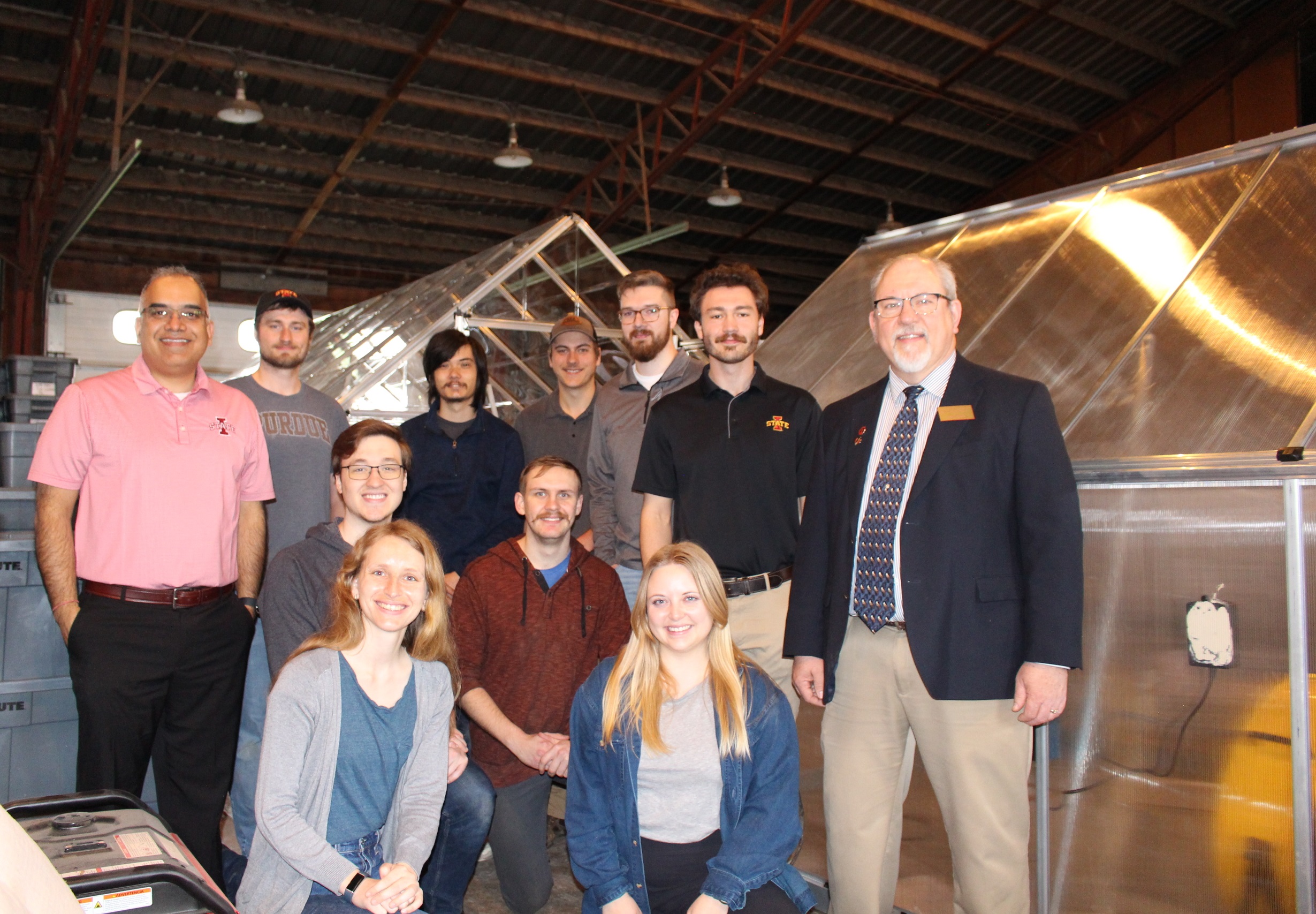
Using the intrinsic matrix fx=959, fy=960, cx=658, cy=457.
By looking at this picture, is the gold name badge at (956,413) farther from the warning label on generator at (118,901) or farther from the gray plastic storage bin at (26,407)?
the gray plastic storage bin at (26,407)

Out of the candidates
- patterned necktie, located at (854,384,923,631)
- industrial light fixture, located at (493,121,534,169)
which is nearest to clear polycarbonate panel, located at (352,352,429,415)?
patterned necktie, located at (854,384,923,631)

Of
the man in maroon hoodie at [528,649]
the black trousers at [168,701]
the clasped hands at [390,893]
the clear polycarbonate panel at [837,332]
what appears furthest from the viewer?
the clear polycarbonate panel at [837,332]

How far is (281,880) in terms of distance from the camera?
2.34 m

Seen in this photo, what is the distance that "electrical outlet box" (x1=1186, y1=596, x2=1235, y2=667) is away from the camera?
2.66 meters

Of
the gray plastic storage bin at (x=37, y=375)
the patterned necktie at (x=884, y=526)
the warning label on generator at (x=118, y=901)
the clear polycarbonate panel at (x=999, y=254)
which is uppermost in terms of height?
the clear polycarbonate panel at (x=999, y=254)

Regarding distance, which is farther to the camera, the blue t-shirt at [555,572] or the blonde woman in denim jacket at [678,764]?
the blue t-shirt at [555,572]

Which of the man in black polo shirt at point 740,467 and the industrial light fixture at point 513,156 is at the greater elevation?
the industrial light fixture at point 513,156

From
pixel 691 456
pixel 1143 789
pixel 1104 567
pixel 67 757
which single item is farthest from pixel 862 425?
pixel 67 757

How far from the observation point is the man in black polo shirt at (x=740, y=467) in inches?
124

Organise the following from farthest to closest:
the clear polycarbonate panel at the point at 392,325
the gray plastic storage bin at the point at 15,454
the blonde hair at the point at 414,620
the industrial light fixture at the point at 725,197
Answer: the industrial light fixture at the point at 725,197, the clear polycarbonate panel at the point at 392,325, the gray plastic storage bin at the point at 15,454, the blonde hair at the point at 414,620

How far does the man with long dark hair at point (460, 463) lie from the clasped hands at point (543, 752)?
34.3 inches

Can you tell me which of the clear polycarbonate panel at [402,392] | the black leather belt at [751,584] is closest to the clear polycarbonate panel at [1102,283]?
the black leather belt at [751,584]

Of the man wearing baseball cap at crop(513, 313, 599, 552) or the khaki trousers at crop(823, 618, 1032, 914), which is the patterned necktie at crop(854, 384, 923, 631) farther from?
the man wearing baseball cap at crop(513, 313, 599, 552)

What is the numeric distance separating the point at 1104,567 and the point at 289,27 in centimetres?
961
